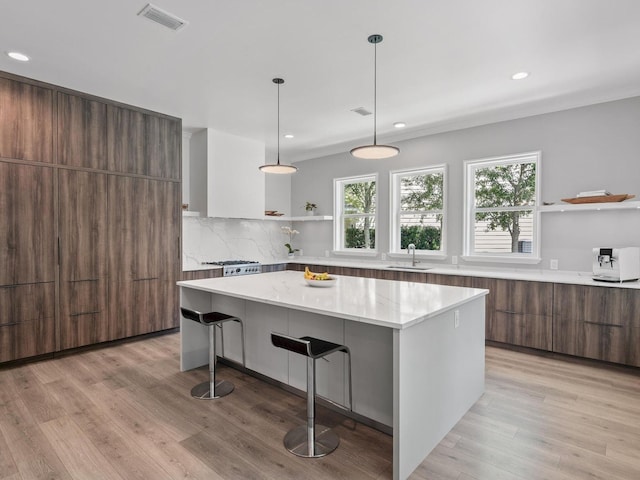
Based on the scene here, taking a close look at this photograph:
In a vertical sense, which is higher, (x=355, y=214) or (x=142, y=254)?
(x=355, y=214)

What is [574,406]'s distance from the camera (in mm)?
2684

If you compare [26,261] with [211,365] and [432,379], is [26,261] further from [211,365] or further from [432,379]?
[432,379]

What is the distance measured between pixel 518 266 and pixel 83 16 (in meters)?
4.76

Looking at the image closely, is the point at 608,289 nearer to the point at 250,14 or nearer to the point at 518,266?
the point at 518,266

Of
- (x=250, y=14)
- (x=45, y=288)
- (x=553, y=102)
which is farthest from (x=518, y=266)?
(x=45, y=288)

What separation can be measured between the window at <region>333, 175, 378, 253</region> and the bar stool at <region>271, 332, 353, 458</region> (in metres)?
3.79

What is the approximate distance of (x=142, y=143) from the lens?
4305 millimetres

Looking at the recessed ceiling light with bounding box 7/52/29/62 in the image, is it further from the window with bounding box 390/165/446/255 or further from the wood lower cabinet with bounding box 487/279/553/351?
the wood lower cabinet with bounding box 487/279/553/351

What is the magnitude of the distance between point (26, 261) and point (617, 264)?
5.52m

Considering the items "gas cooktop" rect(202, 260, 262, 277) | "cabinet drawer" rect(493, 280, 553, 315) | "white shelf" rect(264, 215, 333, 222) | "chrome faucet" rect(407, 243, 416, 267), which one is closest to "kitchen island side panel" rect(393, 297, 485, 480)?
"cabinet drawer" rect(493, 280, 553, 315)

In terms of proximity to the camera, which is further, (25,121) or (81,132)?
(81,132)

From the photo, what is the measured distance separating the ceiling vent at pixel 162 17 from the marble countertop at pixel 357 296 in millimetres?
1951

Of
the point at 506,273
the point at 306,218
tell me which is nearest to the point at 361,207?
the point at 306,218

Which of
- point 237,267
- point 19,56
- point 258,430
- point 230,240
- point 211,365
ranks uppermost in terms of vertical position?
point 19,56
